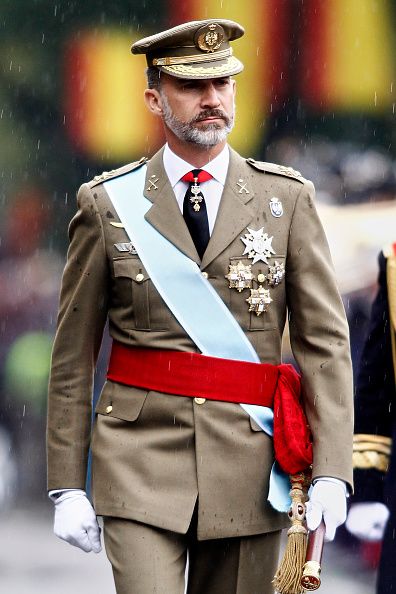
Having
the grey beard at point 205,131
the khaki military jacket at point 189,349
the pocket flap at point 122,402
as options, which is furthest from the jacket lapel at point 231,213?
the pocket flap at point 122,402

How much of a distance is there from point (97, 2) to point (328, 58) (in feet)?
3.37

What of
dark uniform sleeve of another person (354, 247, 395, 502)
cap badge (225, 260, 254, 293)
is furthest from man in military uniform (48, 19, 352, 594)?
dark uniform sleeve of another person (354, 247, 395, 502)

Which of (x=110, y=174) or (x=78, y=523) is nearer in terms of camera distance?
(x=78, y=523)

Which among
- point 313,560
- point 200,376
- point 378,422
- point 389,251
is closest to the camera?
point 313,560

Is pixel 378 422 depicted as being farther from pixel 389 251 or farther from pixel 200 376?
pixel 200 376

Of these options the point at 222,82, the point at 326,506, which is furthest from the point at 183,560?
the point at 222,82

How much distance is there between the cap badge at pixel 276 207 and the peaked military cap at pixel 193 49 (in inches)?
15.5

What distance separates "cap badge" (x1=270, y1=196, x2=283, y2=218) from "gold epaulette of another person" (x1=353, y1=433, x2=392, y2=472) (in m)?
1.14

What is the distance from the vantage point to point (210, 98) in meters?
5.89

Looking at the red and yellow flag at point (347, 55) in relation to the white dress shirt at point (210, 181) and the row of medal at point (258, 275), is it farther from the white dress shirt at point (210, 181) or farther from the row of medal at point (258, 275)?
the row of medal at point (258, 275)

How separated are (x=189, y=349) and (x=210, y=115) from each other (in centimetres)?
68

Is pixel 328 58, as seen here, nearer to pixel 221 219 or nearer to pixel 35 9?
pixel 35 9

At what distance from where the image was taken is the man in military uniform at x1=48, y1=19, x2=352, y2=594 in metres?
5.78

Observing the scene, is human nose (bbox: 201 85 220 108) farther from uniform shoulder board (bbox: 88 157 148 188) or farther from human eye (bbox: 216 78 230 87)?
uniform shoulder board (bbox: 88 157 148 188)
